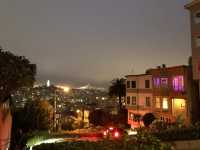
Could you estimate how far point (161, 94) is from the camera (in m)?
44.8

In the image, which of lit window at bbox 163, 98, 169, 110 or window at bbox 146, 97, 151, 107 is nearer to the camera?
lit window at bbox 163, 98, 169, 110

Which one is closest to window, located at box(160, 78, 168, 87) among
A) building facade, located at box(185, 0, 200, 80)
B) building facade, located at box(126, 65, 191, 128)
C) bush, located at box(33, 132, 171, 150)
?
building facade, located at box(126, 65, 191, 128)

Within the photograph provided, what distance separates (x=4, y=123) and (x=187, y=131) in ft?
39.0

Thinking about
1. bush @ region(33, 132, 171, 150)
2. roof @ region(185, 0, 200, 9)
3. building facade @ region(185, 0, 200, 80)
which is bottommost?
bush @ region(33, 132, 171, 150)

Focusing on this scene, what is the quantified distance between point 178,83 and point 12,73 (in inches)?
968

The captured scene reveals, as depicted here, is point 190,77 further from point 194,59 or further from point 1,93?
point 1,93

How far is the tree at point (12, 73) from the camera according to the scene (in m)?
22.1

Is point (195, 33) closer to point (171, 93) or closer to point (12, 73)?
point (171, 93)

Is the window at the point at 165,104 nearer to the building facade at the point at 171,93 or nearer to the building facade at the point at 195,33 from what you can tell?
the building facade at the point at 171,93

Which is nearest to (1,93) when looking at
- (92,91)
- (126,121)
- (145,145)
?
(145,145)

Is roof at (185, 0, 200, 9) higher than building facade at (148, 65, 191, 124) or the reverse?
higher

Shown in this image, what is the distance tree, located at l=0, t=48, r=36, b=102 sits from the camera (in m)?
22.1

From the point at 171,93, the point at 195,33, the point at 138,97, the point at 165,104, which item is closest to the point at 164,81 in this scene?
the point at 171,93

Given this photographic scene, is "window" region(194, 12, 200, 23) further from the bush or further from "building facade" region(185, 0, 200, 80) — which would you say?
the bush
